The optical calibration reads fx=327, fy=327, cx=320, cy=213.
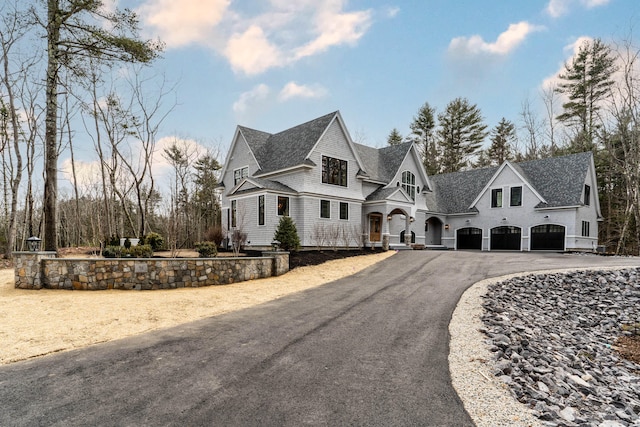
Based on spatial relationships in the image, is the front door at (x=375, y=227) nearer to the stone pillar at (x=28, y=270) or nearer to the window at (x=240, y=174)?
the window at (x=240, y=174)

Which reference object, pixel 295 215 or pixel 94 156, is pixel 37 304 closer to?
pixel 295 215

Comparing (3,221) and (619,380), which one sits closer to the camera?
(619,380)

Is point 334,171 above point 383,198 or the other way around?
above

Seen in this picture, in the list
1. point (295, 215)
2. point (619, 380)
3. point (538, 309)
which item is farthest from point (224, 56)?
point (619, 380)

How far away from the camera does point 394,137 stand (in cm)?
4206

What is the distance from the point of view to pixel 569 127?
2977 centimetres

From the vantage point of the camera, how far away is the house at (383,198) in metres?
18.5

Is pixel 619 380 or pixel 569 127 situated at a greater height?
pixel 569 127

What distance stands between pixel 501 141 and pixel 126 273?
130 feet

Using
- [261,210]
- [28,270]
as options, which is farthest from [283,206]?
[28,270]

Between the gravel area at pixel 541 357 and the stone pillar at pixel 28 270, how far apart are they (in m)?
10.7

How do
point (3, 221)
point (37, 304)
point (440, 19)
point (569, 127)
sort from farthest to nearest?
1. point (569, 127)
2. point (3, 221)
3. point (440, 19)
4. point (37, 304)

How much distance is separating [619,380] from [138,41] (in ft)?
53.0

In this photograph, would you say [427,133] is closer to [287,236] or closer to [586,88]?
[586,88]
